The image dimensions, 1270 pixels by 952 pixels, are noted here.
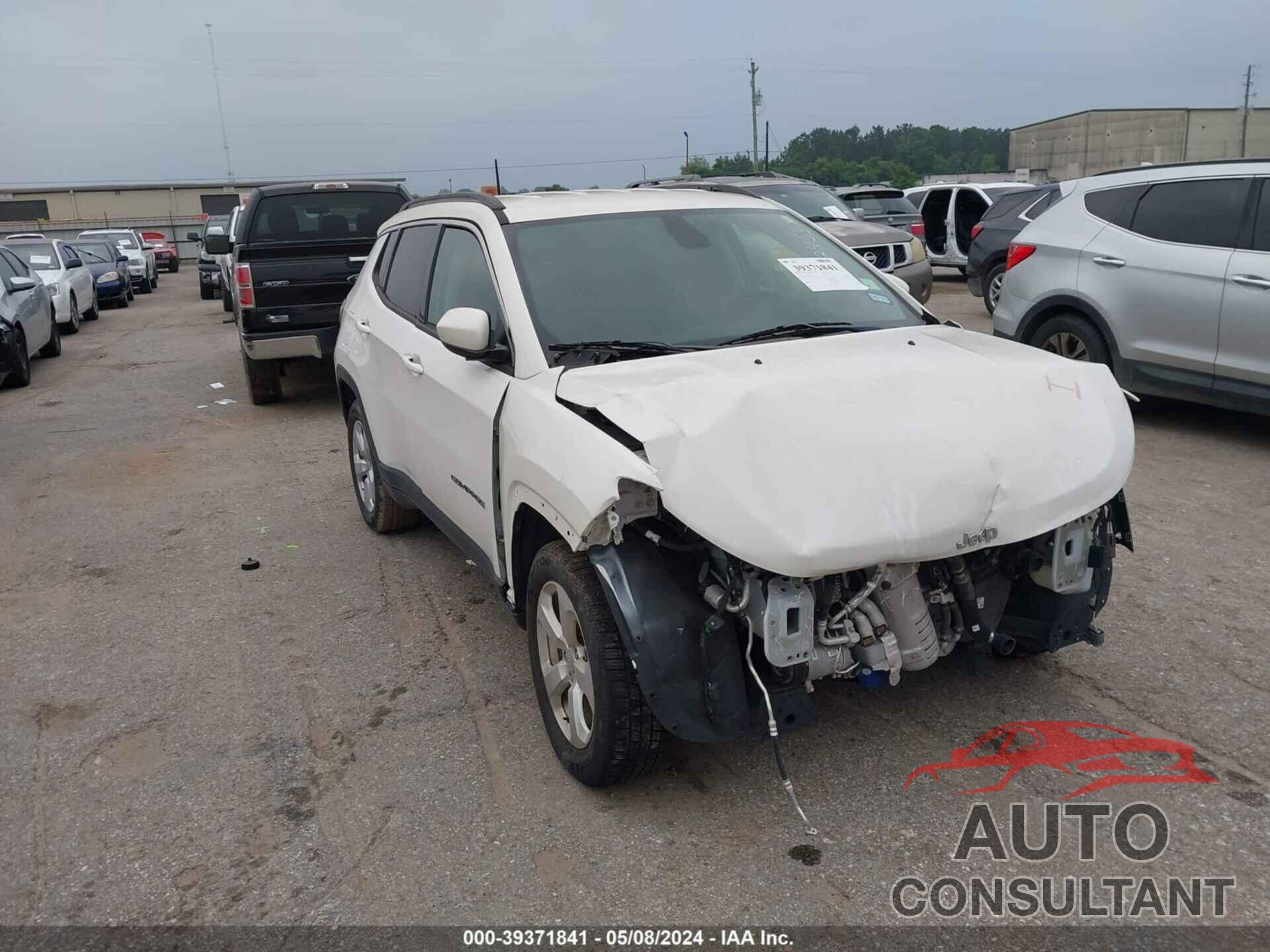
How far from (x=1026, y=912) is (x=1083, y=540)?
3.92 ft

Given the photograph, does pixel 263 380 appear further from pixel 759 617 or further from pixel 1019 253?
pixel 759 617

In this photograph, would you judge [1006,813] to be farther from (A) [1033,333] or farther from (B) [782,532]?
(A) [1033,333]

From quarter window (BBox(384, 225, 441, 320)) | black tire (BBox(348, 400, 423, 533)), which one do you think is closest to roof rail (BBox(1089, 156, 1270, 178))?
quarter window (BBox(384, 225, 441, 320))

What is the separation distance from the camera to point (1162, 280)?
7164mm

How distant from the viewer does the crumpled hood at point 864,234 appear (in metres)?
12.1

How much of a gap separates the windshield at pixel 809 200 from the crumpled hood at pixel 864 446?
963 centimetres

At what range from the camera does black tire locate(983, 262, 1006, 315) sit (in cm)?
1244

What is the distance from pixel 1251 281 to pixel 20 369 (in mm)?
12454

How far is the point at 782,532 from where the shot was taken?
276 centimetres

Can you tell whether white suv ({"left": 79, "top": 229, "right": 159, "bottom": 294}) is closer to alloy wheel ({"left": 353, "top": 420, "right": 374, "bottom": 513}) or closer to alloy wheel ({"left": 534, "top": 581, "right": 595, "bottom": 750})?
alloy wheel ({"left": 353, "top": 420, "right": 374, "bottom": 513})

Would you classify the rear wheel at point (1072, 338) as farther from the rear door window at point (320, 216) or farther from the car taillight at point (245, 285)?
the car taillight at point (245, 285)

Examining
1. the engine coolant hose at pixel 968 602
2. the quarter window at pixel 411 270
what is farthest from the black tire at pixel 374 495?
the engine coolant hose at pixel 968 602

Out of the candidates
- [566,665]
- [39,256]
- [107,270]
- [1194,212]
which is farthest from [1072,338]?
[107,270]

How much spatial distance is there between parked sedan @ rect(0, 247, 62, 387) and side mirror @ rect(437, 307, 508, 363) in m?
10.3
